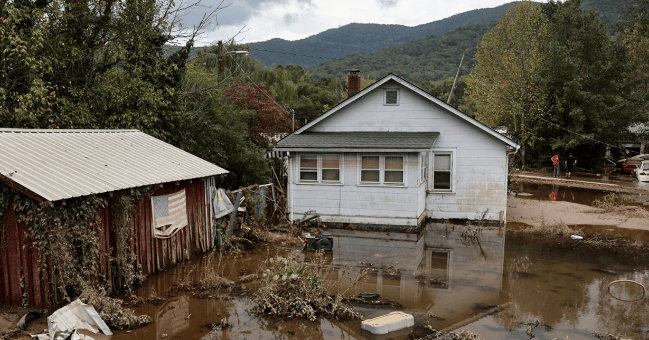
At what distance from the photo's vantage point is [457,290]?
10828 mm

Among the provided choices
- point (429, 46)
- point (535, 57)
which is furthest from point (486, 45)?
point (429, 46)

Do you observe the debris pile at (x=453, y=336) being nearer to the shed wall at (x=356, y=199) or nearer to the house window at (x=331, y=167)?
the shed wall at (x=356, y=199)

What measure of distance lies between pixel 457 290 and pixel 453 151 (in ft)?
29.0

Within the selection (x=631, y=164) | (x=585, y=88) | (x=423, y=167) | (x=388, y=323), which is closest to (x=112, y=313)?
(x=388, y=323)

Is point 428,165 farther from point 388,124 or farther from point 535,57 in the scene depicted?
point 535,57

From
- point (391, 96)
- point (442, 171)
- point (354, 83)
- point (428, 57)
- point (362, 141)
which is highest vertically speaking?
point (428, 57)

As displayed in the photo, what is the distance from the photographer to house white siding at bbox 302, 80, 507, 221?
1822 cm

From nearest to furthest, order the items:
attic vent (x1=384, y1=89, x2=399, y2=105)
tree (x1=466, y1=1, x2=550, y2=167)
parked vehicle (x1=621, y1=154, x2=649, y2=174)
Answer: attic vent (x1=384, y1=89, x2=399, y2=105) < parked vehicle (x1=621, y1=154, x2=649, y2=174) < tree (x1=466, y1=1, x2=550, y2=167)

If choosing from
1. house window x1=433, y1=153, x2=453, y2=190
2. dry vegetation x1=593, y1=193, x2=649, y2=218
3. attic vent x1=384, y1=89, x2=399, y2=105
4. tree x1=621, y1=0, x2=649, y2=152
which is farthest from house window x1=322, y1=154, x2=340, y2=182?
tree x1=621, y1=0, x2=649, y2=152

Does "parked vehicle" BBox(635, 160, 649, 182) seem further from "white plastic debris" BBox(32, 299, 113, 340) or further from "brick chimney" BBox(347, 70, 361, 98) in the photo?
"white plastic debris" BBox(32, 299, 113, 340)

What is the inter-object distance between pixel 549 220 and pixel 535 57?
85.0 ft

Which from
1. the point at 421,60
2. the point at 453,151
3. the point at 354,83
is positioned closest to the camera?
the point at 453,151

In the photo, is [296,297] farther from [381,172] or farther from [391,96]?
[391,96]

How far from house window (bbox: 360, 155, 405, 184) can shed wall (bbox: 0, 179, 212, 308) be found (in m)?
6.65
